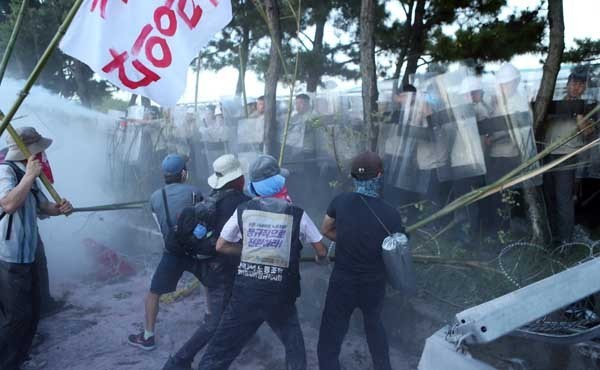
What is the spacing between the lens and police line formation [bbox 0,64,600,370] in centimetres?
310

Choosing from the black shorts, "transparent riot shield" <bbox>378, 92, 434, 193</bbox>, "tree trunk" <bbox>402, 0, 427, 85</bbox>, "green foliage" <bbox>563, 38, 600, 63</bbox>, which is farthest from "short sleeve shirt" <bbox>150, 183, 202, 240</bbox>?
"tree trunk" <bbox>402, 0, 427, 85</bbox>

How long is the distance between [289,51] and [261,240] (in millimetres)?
8320

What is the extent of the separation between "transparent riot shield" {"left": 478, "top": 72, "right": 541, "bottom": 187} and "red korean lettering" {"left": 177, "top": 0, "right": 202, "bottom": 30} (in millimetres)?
3095

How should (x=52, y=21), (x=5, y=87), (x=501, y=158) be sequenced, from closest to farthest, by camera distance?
(x=501, y=158)
(x=5, y=87)
(x=52, y=21)

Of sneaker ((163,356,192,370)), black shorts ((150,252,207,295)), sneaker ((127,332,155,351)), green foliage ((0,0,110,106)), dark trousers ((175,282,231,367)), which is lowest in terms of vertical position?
sneaker ((127,332,155,351))

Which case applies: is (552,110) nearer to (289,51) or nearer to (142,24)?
(142,24)

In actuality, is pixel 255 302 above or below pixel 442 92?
below

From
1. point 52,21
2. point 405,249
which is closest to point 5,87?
point 52,21

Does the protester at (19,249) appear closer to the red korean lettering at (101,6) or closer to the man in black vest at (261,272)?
the red korean lettering at (101,6)

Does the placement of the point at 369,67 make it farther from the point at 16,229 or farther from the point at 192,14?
the point at 16,229

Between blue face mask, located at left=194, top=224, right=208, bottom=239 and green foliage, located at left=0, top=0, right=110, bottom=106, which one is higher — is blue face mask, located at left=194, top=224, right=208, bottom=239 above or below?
below

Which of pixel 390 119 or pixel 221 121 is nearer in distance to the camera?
pixel 390 119

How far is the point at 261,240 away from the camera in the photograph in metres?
3.05

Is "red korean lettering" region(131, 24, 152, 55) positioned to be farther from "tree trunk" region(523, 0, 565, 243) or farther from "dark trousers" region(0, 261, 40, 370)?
"tree trunk" region(523, 0, 565, 243)
